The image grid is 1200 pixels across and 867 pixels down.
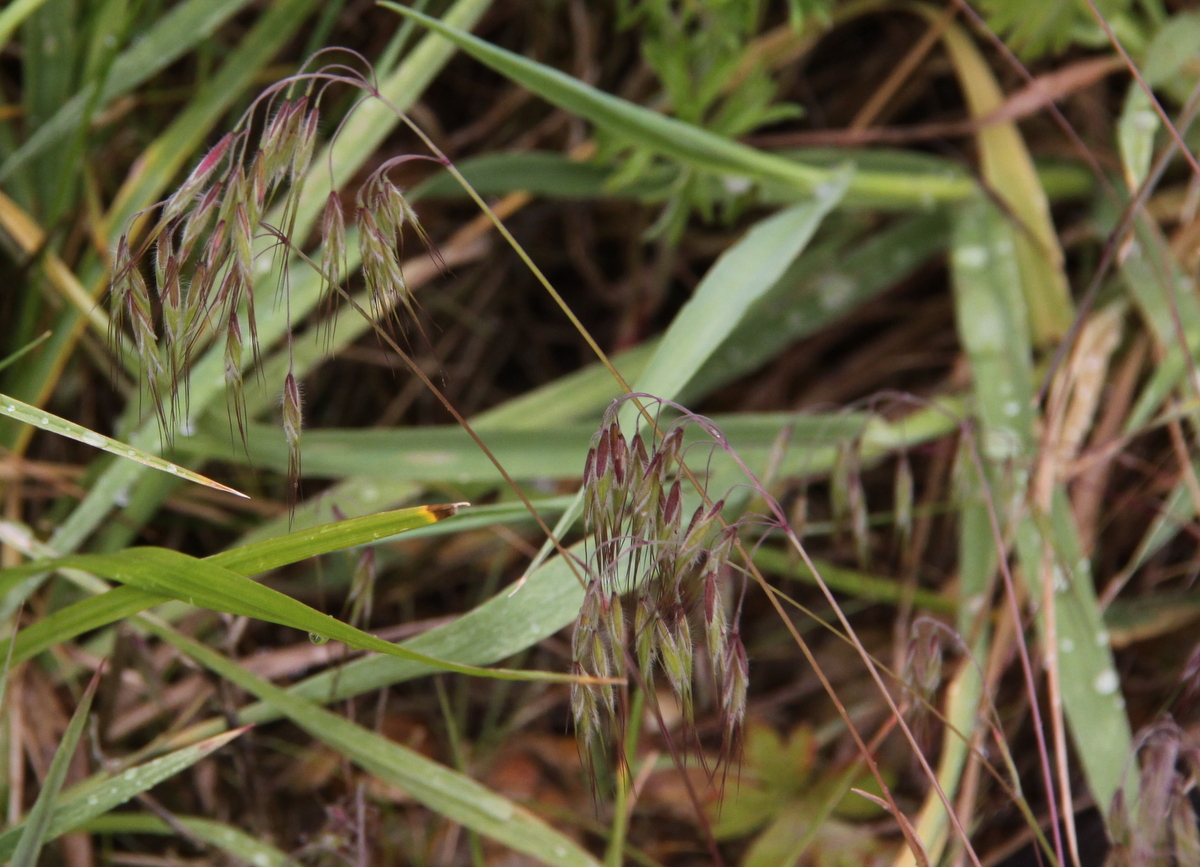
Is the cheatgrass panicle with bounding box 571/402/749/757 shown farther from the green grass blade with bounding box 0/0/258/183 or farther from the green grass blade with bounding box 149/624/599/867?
the green grass blade with bounding box 0/0/258/183

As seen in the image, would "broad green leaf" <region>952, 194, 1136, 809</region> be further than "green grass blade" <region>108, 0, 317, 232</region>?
No

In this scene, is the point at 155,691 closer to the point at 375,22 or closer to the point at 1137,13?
the point at 375,22

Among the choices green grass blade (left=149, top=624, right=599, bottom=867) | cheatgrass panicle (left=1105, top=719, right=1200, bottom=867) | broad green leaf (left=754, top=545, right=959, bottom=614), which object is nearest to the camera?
cheatgrass panicle (left=1105, top=719, right=1200, bottom=867)

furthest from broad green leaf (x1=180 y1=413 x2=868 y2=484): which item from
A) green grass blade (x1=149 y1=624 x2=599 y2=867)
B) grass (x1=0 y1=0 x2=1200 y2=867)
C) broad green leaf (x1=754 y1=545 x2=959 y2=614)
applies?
green grass blade (x1=149 y1=624 x2=599 y2=867)

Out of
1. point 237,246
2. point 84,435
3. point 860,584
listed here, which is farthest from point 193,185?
point 860,584

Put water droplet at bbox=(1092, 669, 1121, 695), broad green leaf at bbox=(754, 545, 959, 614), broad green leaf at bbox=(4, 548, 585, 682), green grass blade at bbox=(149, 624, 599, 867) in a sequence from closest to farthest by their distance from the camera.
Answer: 1. broad green leaf at bbox=(4, 548, 585, 682)
2. green grass blade at bbox=(149, 624, 599, 867)
3. water droplet at bbox=(1092, 669, 1121, 695)
4. broad green leaf at bbox=(754, 545, 959, 614)
